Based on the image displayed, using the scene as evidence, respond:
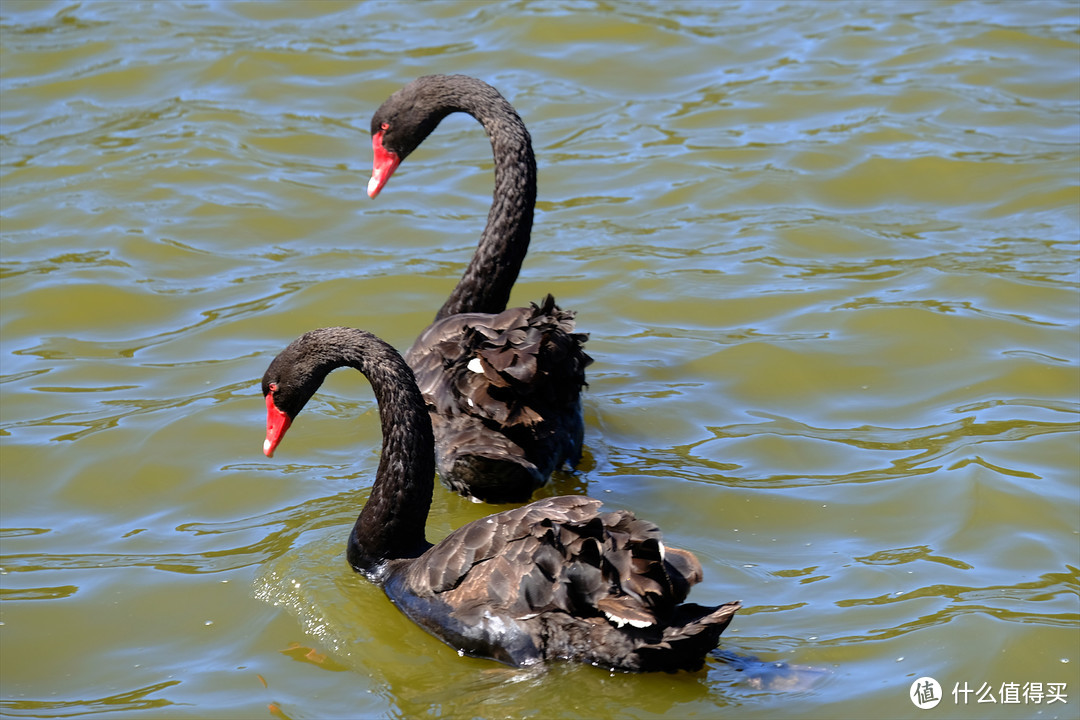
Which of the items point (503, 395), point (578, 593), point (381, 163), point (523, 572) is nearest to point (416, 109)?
point (381, 163)

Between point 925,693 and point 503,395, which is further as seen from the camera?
point 503,395

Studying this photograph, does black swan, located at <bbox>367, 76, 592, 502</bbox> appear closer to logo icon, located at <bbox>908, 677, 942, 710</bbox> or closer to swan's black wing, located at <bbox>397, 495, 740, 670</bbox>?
swan's black wing, located at <bbox>397, 495, 740, 670</bbox>

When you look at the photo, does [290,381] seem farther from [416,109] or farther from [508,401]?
[416,109]

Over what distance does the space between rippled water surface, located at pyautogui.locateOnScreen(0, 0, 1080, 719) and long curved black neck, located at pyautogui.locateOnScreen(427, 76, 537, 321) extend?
31.2 inches

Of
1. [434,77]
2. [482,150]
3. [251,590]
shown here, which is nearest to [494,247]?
[434,77]

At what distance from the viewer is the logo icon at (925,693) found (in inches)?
186

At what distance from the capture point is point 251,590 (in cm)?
566

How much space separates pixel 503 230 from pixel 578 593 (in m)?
3.06

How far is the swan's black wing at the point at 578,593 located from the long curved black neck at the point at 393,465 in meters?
0.56

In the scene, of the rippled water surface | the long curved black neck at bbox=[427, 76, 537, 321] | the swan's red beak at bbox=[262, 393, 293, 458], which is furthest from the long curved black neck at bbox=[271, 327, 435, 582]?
the long curved black neck at bbox=[427, 76, 537, 321]

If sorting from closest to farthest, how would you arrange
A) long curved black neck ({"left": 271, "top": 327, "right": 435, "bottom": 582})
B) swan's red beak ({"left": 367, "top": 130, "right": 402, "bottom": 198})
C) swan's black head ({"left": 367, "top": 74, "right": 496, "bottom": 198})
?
long curved black neck ({"left": 271, "top": 327, "right": 435, "bottom": 582}), swan's black head ({"left": 367, "top": 74, "right": 496, "bottom": 198}), swan's red beak ({"left": 367, "top": 130, "right": 402, "bottom": 198})

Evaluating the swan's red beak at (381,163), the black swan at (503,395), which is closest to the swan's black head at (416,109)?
the swan's red beak at (381,163)

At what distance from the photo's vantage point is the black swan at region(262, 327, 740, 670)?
455 centimetres

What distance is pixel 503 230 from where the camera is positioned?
7.26 m
